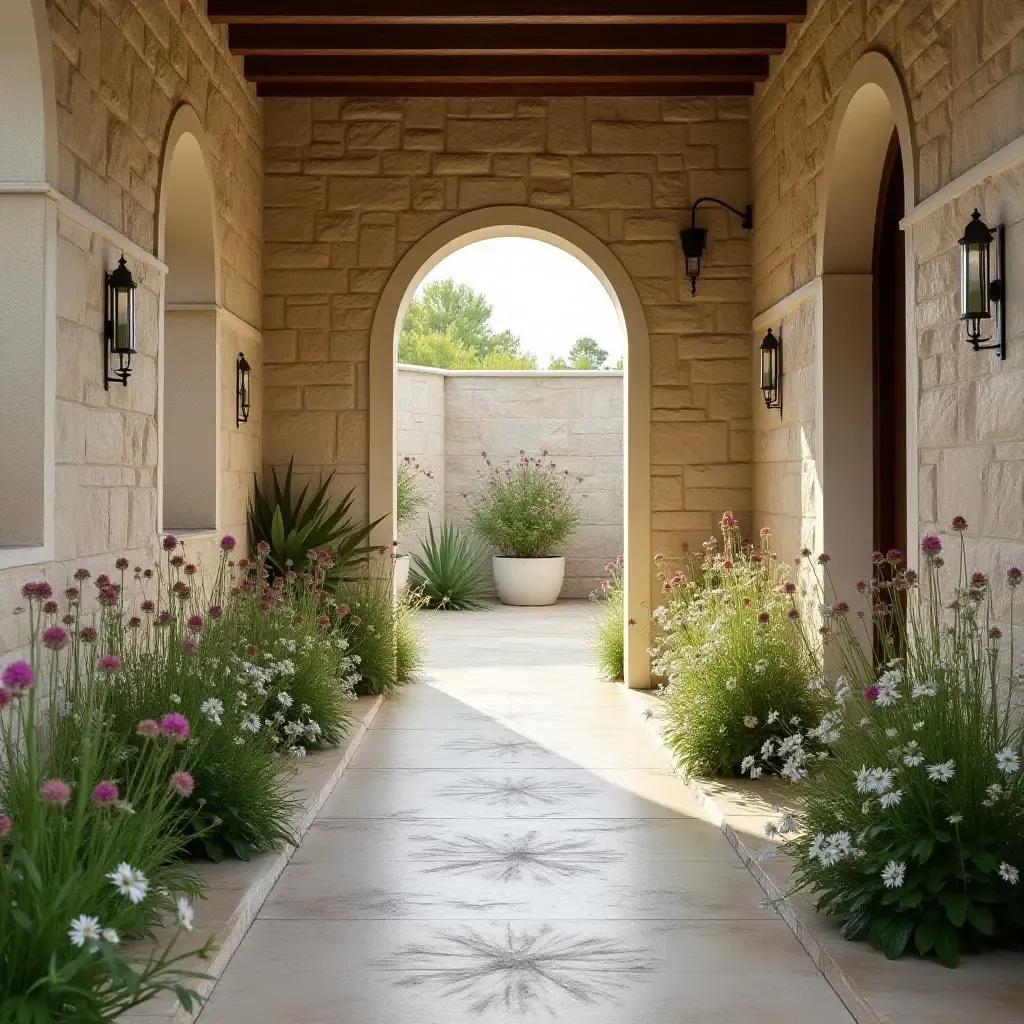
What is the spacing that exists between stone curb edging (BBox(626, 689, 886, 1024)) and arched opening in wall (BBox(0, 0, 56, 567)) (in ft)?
7.97

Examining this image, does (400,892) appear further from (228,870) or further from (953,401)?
(953,401)

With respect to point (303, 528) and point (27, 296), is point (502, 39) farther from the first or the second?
point (27, 296)

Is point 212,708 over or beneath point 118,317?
beneath

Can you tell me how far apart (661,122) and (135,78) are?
3621mm

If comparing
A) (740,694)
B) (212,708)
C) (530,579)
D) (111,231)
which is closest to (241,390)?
(111,231)

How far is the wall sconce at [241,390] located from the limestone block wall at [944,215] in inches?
118

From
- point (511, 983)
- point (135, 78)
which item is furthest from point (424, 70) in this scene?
point (511, 983)

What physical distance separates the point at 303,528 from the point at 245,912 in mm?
4098

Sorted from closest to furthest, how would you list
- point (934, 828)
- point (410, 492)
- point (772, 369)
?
point (934, 828) → point (772, 369) → point (410, 492)

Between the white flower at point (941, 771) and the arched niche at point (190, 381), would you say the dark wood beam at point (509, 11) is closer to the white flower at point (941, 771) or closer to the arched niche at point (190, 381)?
the arched niche at point (190, 381)

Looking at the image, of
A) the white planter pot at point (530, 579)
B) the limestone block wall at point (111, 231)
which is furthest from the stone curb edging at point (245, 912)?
the white planter pot at point (530, 579)

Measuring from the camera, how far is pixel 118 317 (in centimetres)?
477

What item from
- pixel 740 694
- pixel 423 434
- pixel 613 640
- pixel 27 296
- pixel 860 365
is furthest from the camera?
pixel 423 434

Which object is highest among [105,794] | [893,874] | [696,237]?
[696,237]
